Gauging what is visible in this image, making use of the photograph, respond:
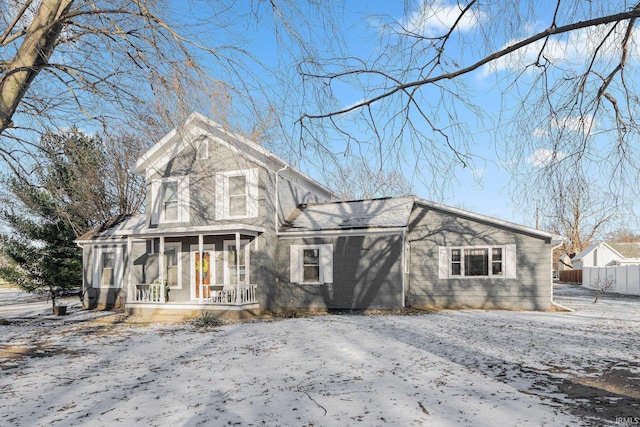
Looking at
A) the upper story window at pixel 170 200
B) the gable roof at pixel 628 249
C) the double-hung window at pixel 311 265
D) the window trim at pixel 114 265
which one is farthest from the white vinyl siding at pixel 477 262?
the gable roof at pixel 628 249

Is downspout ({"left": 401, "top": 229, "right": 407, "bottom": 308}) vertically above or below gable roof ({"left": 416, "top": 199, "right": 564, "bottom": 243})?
below

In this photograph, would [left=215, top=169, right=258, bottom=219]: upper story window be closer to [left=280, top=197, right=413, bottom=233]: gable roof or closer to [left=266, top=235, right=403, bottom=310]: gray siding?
[left=280, top=197, right=413, bottom=233]: gable roof

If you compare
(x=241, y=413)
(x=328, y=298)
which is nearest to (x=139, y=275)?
(x=328, y=298)

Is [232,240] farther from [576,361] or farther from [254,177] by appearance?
[576,361]

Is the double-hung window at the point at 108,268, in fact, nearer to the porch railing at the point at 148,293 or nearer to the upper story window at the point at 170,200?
the porch railing at the point at 148,293

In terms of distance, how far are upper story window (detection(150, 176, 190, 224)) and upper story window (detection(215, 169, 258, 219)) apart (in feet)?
4.54

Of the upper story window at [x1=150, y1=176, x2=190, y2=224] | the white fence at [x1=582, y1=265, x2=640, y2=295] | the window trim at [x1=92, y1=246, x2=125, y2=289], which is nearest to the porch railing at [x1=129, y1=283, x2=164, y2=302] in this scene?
the window trim at [x1=92, y1=246, x2=125, y2=289]

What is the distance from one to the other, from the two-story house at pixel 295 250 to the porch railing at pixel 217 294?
1.8 inches

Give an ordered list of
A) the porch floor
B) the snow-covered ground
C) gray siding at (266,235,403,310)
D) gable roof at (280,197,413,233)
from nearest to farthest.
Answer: the snow-covered ground < the porch floor < gray siding at (266,235,403,310) < gable roof at (280,197,413,233)

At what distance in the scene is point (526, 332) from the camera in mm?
10875

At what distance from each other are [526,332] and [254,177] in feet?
31.9

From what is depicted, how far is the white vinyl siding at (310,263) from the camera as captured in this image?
16.5 metres

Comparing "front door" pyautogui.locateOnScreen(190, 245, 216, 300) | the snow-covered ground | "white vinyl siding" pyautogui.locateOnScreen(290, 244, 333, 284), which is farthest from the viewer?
"front door" pyautogui.locateOnScreen(190, 245, 216, 300)

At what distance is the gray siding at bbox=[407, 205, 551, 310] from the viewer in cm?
1617
